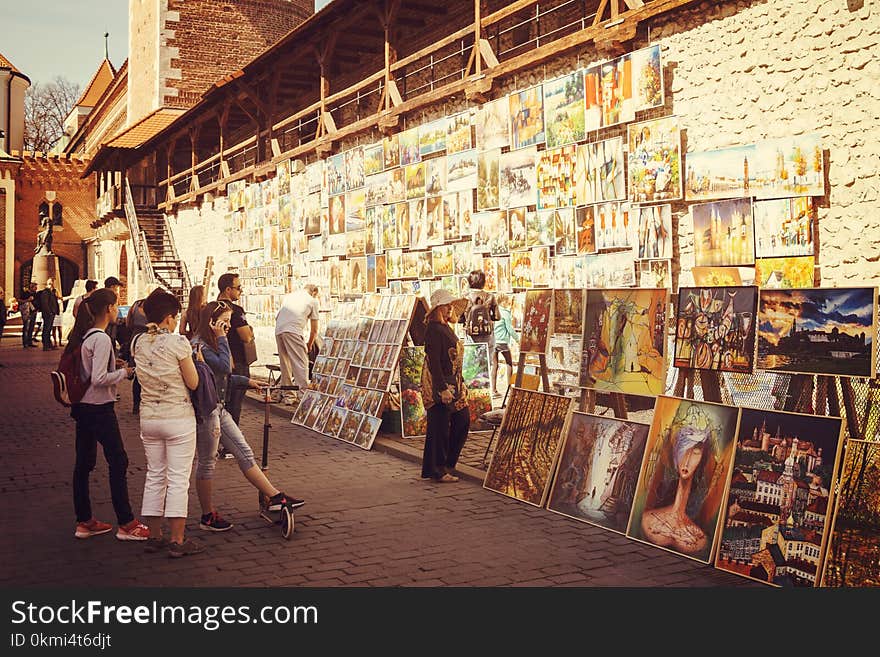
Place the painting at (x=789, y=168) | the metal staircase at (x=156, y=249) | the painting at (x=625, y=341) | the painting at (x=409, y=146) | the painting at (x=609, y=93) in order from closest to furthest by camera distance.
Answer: the painting at (x=625, y=341) → the painting at (x=789, y=168) → the painting at (x=609, y=93) → the painting at (x=409, y=146) → the metal staircase at (x=156, y=249)

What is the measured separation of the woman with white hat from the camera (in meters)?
7.45

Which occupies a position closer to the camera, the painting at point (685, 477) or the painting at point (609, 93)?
the painting at point (685, 477)

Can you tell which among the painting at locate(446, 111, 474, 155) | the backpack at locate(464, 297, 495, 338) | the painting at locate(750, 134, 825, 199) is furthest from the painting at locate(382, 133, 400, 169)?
the painting at locate(750, 134, 825, 199)

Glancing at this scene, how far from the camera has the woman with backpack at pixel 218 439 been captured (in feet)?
19.2

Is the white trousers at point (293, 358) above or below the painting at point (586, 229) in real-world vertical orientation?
below

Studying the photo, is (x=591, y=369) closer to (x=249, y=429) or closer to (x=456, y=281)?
(x=249, y=429)

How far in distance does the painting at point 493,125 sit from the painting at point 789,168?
13.5 ft

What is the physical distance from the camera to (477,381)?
9547 mm

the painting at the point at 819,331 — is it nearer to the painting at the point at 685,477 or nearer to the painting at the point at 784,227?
the painting at the point at 685,477

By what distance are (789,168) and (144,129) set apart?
2827 cm

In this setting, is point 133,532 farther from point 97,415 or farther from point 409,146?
point 409,146

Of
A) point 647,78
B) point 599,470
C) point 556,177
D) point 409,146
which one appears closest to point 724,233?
point 647,78

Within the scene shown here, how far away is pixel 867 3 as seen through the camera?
6.90 m

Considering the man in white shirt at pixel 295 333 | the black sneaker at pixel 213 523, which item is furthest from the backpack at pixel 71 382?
the man in white shirt at pixel 295 333
